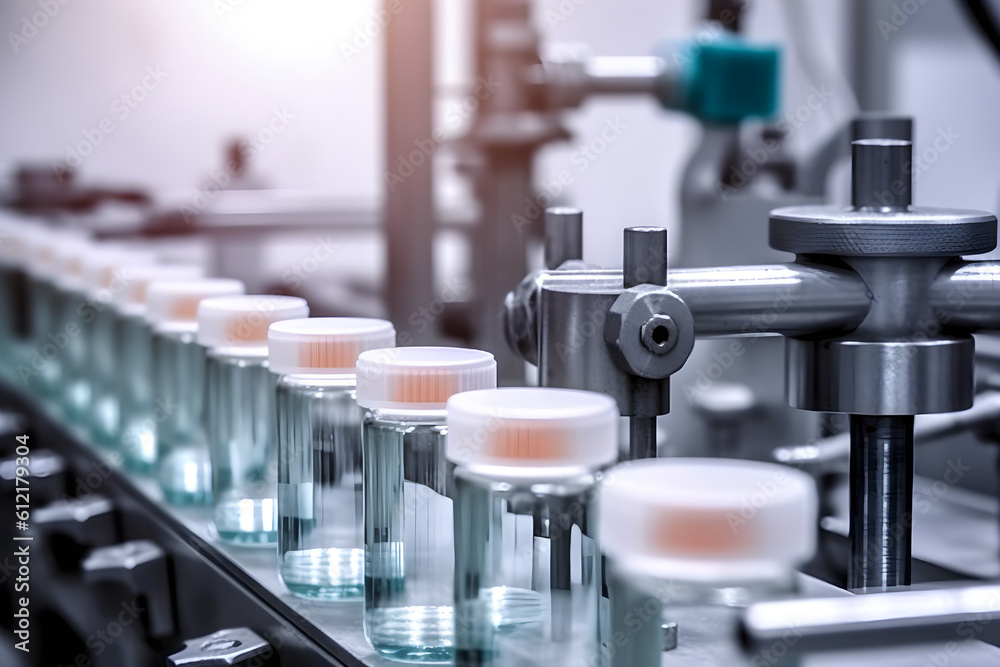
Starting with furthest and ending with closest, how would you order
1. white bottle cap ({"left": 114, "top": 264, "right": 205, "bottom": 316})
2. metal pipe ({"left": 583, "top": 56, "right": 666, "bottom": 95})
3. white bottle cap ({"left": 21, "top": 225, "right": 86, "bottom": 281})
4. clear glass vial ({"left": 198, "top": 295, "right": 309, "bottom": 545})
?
metal pipe ({"left": 583, "top": 56, "right": 666, "bottom": 95})
white bottle cap ({"left": 21, "top": 225, "right": 86, "bottom": 281})
white bottle cap ({"left": 114, "top": 264, "right": 205, "bottom": 316})
clear glass vial ({"left": 198, "top": 295, "right": 309, "bottom": 545})

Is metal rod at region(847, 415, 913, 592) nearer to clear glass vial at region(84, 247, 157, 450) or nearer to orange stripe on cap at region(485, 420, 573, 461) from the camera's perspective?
orange stripe on cap at region(485, 420, 573, 461)

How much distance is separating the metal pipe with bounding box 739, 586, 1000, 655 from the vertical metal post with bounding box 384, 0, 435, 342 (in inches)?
38.5

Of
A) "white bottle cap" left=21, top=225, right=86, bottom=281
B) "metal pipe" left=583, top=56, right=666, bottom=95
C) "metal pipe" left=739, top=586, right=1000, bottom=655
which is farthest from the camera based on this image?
"metal pipe" left=583, top=56, right=666, bottom=95

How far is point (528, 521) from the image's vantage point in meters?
0.45

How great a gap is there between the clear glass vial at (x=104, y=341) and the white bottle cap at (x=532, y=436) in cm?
55

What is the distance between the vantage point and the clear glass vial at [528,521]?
0.40m

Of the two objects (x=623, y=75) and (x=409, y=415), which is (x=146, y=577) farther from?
(x=623, y=75)

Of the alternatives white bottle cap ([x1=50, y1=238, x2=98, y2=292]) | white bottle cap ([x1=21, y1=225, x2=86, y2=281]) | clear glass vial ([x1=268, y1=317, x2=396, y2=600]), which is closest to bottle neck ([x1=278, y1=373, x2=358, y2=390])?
clear glass vial ([x1=268, y1=317, x2=396, y2=600])

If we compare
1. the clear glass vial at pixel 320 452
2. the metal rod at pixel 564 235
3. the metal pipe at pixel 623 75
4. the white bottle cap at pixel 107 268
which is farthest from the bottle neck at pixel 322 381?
the metal pipe at pixel 623 75

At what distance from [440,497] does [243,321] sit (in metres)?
0.22

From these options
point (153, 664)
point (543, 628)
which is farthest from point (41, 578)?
point (543, 628)

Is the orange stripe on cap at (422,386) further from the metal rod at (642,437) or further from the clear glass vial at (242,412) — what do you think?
the clear glass vial at (242,412)

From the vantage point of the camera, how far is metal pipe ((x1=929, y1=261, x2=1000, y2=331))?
490 millimetres

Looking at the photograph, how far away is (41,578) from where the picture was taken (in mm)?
833
